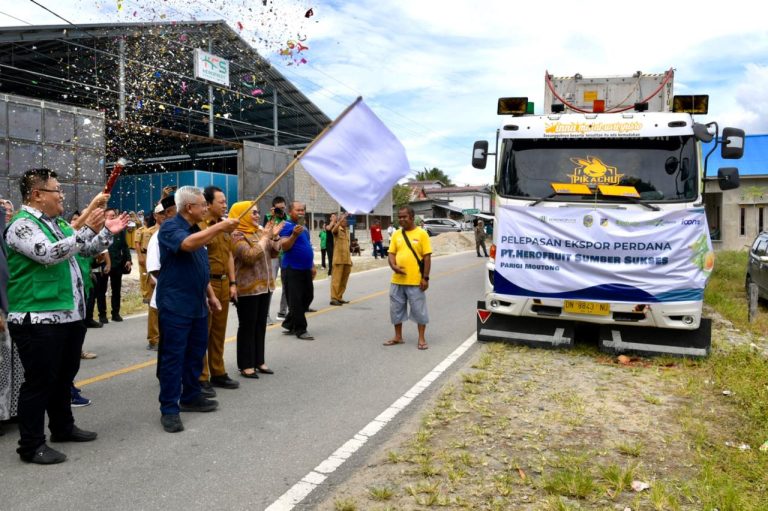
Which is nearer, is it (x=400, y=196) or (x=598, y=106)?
(x=598, y=106)

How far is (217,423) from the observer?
205 inches

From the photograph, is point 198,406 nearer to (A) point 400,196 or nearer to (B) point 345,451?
(B) point 345,451

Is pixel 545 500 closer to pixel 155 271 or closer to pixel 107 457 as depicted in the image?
pixel 107 457

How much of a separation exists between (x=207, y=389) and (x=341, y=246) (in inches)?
257

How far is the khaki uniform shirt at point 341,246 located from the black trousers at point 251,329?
5.43 m

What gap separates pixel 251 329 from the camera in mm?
6645

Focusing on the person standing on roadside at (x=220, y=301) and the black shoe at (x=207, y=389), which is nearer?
the black shoe at (x=207, y=389)

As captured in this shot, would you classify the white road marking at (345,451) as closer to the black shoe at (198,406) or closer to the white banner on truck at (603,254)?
the black shoe at (198,406)

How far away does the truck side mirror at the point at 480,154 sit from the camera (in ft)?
27.9

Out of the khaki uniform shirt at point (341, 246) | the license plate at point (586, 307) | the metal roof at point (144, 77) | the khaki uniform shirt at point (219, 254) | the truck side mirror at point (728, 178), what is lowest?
the license plate at point (586, 307)

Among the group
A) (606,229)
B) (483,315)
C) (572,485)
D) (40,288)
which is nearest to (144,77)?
(483,315)

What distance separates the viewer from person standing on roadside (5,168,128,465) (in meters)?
4.19

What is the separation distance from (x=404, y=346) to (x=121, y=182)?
30.4m

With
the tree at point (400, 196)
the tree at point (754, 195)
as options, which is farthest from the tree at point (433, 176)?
the tree at point (754, 195)
